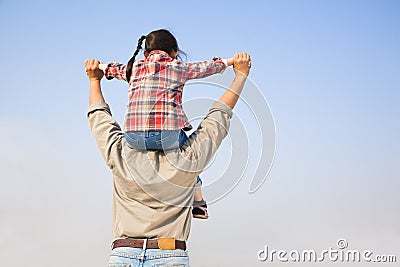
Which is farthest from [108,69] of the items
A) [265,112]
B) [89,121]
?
[265,112]

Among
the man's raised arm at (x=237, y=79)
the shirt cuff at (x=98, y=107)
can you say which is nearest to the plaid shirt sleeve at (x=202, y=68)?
the man's raised arm at (x=237, y=79)

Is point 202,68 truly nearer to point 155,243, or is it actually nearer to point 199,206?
point 199,206

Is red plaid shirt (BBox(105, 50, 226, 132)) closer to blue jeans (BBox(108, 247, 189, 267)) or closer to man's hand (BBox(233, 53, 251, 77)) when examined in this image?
man's hand (BBox(233, 53, 251, 77))

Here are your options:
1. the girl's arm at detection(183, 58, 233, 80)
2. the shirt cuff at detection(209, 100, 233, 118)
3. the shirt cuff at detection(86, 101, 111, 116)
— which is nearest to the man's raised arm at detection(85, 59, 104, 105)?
the shirt cuff at detection(86, 101, 111, 116)

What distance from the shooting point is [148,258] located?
2.41 meters

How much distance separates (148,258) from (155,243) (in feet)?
0.26

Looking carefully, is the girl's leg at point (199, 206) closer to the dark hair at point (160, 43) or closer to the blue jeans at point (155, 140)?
the blue jeans at point (155, 140)

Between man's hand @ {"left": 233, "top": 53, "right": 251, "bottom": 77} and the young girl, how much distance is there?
0.06 m

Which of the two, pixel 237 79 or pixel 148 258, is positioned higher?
pixel 237 79

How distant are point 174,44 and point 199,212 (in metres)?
1.05

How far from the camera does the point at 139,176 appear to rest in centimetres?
255

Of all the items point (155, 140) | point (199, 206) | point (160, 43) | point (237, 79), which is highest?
point (160, 43)

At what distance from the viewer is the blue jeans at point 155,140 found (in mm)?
2582

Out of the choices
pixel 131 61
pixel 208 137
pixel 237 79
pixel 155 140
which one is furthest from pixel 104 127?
pixel 237 79
